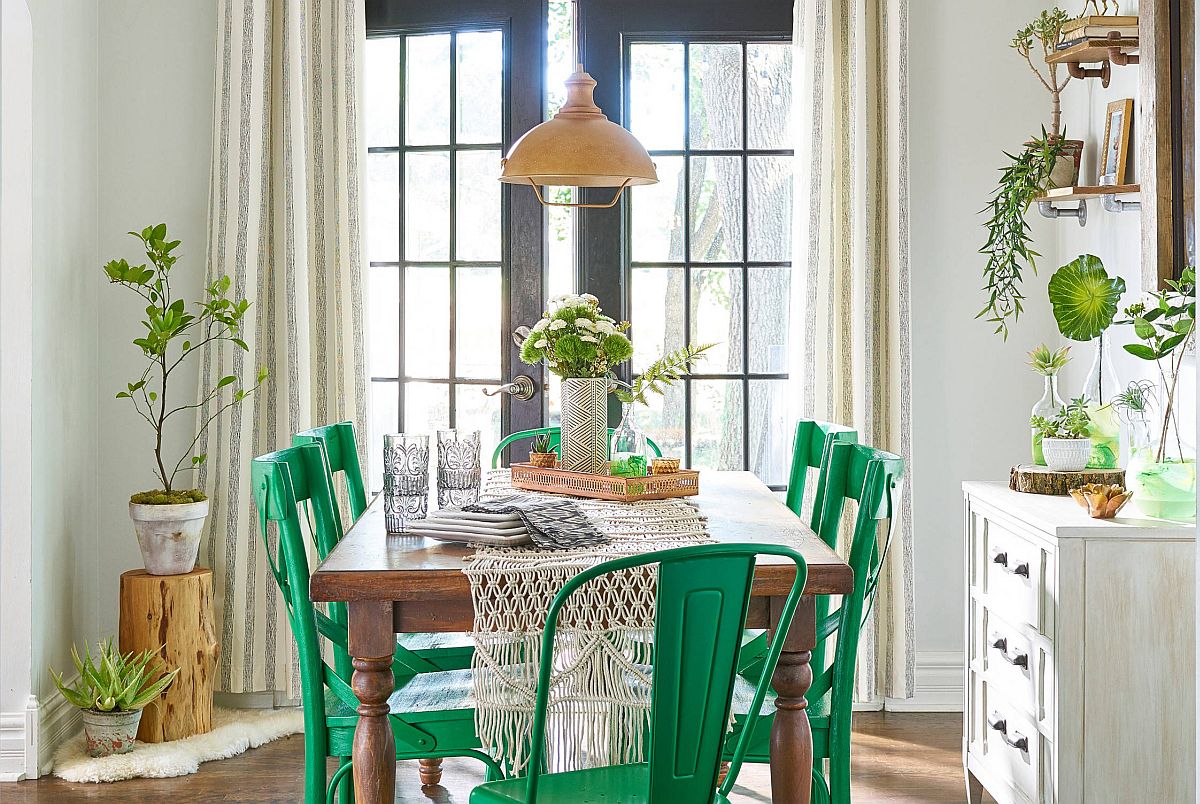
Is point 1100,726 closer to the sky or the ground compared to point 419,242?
closer to the ground

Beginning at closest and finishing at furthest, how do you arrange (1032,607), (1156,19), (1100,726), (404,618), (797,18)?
(404,618) → (1100,726) → (1032,607) → (1156,19) → (797,18)

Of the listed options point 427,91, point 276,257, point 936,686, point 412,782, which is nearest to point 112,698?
point 412,782

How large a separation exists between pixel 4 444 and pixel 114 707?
0.83m

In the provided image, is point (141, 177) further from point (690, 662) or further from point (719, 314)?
point (690, 662)

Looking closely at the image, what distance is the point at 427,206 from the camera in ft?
13.1

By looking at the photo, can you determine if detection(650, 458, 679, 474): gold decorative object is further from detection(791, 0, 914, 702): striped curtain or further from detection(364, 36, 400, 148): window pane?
detection(364, 36, 400, 148): window pane

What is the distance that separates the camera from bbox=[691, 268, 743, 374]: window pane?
3947mm

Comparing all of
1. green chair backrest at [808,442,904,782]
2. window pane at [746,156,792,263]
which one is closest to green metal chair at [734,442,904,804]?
green chair backrest at [808,442,904,782]

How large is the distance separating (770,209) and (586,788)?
2.51 meters

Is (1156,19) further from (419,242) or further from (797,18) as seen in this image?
(419,242)

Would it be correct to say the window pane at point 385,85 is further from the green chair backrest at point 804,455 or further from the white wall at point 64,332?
the green chair backrest at point 804,455

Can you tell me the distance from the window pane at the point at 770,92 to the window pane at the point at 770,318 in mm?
467

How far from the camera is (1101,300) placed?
9.00 feet

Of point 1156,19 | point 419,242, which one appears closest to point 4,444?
point 419,242
